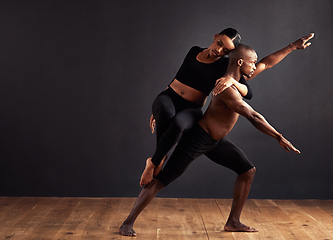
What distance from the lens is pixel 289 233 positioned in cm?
354

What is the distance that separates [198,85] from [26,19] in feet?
7.28

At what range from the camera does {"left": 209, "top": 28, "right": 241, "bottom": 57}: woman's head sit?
131 inches

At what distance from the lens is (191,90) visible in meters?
3.53

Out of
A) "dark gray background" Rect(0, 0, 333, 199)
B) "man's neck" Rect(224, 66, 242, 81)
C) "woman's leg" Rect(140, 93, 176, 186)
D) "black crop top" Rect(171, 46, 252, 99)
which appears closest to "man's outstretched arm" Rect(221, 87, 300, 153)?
"man's neck" Rect(224, 66, 242, 81)

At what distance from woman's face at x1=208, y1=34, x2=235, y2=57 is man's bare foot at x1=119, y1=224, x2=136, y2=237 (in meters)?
1.41

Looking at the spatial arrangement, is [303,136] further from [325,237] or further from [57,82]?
[57,82]

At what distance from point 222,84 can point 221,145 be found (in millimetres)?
545

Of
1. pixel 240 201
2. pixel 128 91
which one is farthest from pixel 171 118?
pixel 128 91

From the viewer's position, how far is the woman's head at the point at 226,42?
3316 mm

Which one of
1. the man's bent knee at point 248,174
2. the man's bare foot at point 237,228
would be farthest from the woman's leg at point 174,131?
the man's bare foot at point 237,228

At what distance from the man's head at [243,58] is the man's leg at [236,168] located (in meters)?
0.60

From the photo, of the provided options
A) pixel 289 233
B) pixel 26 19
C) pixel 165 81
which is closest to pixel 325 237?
pixel 289 233

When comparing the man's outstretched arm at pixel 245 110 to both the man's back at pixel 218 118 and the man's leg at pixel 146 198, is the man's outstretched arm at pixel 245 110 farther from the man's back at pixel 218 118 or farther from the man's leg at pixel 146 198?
the man's leg at pixel 146 198

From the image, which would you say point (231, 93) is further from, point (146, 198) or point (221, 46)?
point (146, 198)
